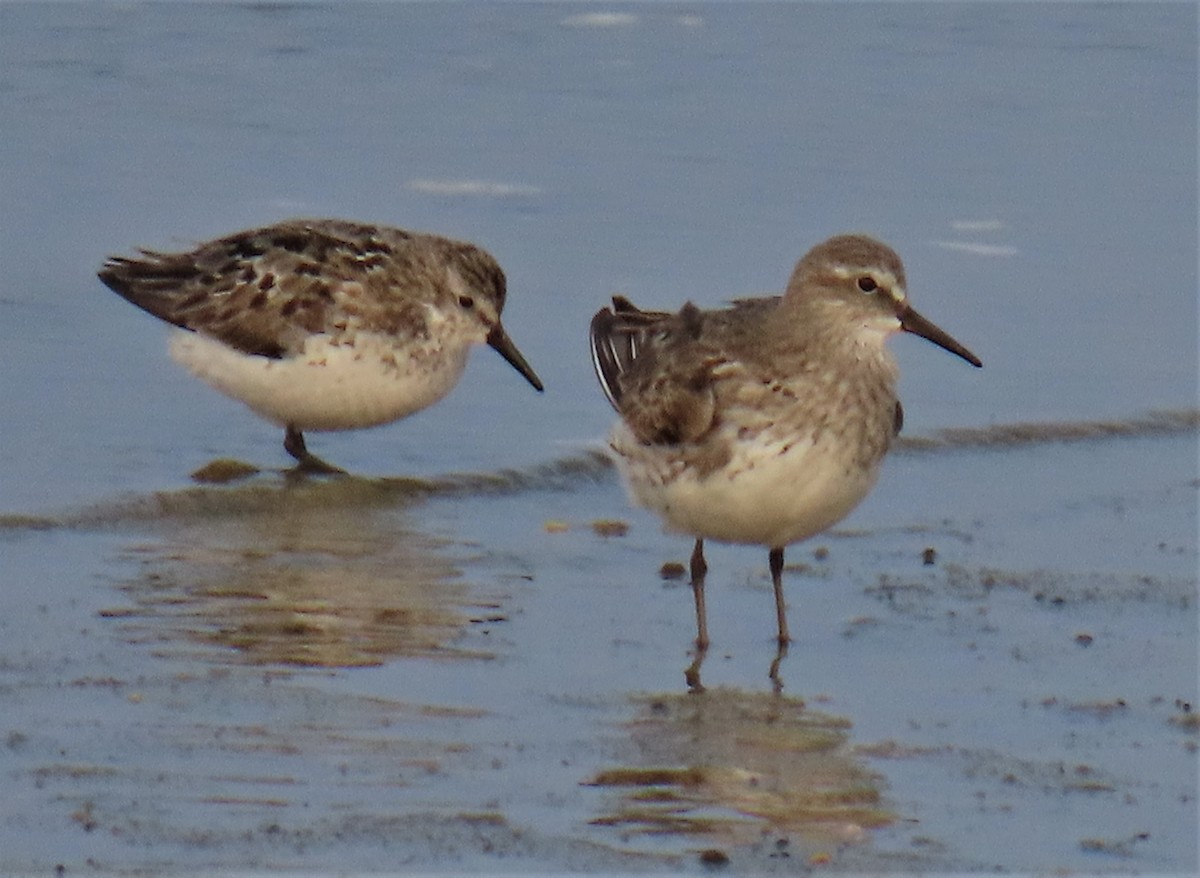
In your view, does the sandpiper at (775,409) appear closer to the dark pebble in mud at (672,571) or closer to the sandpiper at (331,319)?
the dark pebble in mud at (672,571)

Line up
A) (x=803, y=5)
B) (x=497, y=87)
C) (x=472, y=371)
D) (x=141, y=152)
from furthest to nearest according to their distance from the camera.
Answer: (x=803, y=5) < (x=497, y=87) < (x=141, y=152) < (x=472, y=371)

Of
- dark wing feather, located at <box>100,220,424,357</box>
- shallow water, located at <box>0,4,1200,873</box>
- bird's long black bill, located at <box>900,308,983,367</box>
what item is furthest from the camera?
dark wing feather, located at <box>100,220,424,357</box>

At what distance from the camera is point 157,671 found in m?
6.84

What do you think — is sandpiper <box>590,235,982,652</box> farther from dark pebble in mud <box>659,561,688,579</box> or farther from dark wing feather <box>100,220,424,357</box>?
dark wing feather <box>100,220,424,357</box>

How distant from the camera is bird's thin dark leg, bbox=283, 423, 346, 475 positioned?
32.3 ft

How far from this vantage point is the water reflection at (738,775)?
5.76 meters

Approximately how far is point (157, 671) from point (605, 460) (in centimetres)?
336

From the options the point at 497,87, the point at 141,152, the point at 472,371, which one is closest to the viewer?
the point at 472,371

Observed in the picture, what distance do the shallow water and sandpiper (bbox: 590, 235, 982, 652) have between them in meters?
0.41

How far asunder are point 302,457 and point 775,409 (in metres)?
3.13

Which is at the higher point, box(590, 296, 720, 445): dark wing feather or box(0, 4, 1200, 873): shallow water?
box(590, 296, 720, 445): dark wing feather

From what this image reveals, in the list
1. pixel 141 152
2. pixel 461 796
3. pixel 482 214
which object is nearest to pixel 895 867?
pixel 461 796

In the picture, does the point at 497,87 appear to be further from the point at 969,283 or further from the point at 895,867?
the point at 895,867

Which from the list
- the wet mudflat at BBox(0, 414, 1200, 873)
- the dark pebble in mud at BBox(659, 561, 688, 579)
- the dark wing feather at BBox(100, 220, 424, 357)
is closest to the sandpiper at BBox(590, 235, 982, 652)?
the wet mudflat at BBox(0, 414, 1200, 873)
